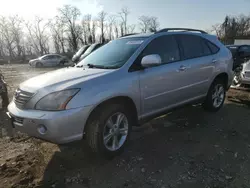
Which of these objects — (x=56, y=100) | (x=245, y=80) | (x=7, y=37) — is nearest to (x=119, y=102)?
(x=56, y=100)

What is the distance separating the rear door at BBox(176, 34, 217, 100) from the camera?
4191 millimetres

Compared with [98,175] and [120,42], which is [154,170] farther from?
[120,42]

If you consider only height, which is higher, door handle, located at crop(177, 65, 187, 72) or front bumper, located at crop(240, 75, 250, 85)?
door handle, located at crop(177, 65, 187, 72)

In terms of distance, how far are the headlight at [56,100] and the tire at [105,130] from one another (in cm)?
43

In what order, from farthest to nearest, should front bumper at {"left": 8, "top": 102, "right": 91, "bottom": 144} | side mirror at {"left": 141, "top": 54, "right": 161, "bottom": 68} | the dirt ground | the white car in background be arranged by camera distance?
1. the white car in background
2. side mirror at {"left": 141, "top": 54, "right": 161, "bottom": 68}
3. the dirt ground
4. front bumper at {"left": 8, "top": 102, "right": 91, "bottom": 144}

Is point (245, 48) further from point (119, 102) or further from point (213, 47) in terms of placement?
point (119, 102)

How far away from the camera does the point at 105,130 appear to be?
3.12 m

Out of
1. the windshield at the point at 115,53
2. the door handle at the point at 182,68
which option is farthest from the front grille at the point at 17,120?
the door handle at the point at 182,68

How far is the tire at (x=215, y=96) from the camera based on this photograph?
195 inches

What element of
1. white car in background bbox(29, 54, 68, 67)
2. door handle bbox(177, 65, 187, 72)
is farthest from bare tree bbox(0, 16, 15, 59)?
door handle bbox(177, 65, 187, 72)

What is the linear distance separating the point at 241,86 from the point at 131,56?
5490 mm

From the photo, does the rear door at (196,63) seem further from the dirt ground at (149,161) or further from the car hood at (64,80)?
the car hood at (64,80)

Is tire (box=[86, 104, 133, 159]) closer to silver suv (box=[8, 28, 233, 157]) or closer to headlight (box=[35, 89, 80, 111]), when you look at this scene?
silver suv (box=[8, 28, 233, 157])

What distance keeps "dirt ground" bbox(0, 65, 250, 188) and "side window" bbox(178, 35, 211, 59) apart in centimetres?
142
